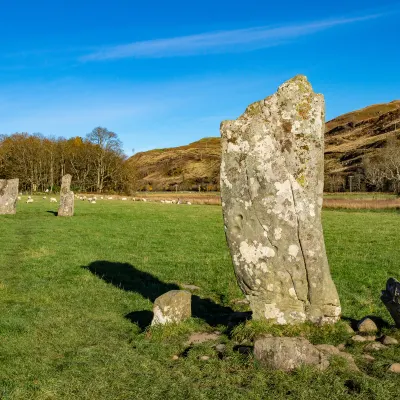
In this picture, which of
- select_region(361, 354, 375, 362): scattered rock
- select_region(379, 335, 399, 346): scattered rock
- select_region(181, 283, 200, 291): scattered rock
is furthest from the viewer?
select_region(181, 283, 200, 291): scattered rock

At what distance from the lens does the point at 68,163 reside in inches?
3282

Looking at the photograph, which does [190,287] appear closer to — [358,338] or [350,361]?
[358,338]

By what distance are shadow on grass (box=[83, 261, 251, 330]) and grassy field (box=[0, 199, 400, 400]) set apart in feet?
0.11

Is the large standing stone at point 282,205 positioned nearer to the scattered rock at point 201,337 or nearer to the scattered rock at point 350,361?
the scattered rock at point 201,337

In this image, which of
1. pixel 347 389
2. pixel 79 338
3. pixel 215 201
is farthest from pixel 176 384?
pixel 215 201

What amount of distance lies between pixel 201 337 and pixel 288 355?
2022 millimetres

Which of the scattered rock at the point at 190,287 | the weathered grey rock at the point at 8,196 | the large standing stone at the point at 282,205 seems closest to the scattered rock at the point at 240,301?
the scattered rock at the point at 190,287

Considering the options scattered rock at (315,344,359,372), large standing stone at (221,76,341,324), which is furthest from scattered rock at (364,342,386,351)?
large standing stone at (221,76,341,324)

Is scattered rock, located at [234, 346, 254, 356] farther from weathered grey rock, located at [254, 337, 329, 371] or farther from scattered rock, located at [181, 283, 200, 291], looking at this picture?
scattered rock, located at [181, 283, 200, 291]

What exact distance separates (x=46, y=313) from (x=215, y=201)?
46.2m

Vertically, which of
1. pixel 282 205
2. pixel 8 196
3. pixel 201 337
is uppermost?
pixel 8 196

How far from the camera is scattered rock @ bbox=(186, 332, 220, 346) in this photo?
786 cm

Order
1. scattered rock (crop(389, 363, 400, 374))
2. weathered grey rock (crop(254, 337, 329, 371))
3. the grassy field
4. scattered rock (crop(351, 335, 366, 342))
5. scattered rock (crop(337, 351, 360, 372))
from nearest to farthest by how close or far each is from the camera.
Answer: the grassy field, scattered rock (crop(389, 363, 400, 374)), scattered rock (crop(337, 351, 360, 372)), weathered grey rock (crop(254, 337, 329, 371)), scattered rock (crop(351, 335, 366, 342))

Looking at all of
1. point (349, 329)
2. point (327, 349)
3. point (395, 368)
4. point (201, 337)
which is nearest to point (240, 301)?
point (201, 337)
